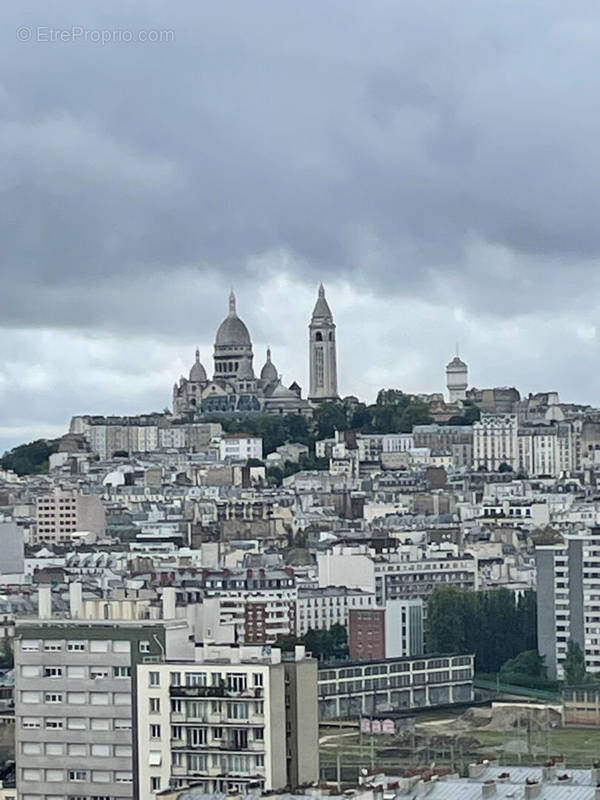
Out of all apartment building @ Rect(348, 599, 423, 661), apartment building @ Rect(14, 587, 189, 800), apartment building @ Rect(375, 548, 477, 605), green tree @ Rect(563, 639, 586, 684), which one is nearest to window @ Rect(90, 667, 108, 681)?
apartment building @ Rect(14, 587, 189, 800)

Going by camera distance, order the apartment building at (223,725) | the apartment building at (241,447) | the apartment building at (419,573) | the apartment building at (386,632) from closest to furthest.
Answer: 1. the apartment building at (223,725)
2. the apartment building at (386,632)
3. the apartment building at (419,573)
4. the apartment building at (241,447)

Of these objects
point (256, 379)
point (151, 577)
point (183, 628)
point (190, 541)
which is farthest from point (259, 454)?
point (183, 628)

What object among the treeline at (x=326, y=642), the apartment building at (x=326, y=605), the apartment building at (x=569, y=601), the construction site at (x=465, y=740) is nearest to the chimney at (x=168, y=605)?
the construction site at (x=465, y=740)

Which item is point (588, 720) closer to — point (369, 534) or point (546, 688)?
point (546, 688)

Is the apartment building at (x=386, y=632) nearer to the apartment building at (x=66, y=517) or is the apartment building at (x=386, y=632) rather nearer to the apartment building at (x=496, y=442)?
the apartment building at (x=66, y=517)

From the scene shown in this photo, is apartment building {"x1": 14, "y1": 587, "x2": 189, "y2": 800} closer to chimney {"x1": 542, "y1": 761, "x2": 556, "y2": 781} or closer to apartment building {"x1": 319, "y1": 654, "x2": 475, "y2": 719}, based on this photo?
chimney {"x1": 542, "y1": 761, "x2": 556, "y2": 781}
